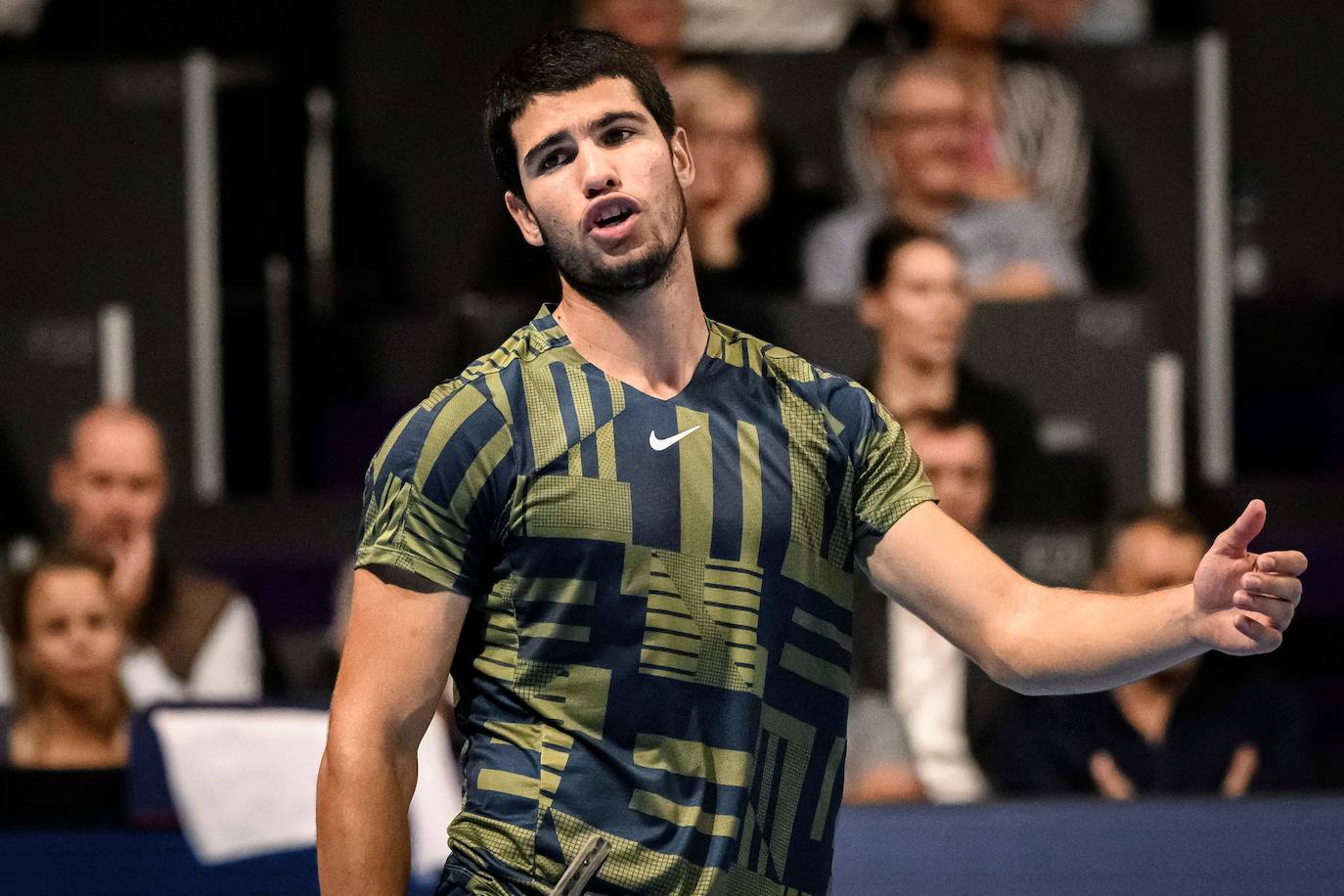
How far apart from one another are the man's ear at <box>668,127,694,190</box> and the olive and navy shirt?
24 cm

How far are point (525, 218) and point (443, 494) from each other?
35 centimetres

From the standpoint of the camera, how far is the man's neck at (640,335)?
2.08m

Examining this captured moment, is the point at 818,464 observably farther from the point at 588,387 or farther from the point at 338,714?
the point at 338,714

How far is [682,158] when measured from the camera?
217 centimetres

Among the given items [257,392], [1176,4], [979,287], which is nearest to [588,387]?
[979,287]

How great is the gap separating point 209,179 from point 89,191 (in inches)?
11.5

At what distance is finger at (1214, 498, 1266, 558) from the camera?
6.08ft

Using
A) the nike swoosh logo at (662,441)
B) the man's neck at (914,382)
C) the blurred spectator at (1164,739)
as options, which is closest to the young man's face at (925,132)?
the man's neck at (914,382)

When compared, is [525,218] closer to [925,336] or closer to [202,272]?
[925,336]

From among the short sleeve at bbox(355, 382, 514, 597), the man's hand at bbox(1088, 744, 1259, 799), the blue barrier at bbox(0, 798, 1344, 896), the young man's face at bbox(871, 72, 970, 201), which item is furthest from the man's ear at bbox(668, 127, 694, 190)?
the young man's face at bbox(871, 72, 970, 201)

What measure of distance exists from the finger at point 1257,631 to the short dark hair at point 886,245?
2605 millimetres

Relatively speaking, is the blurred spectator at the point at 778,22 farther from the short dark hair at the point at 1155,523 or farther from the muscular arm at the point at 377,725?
the muscular arm at the point at 377,725

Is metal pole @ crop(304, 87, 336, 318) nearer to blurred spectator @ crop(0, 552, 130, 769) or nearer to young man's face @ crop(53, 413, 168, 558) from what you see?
young man's face @ crop(53, 413, 168, 558)

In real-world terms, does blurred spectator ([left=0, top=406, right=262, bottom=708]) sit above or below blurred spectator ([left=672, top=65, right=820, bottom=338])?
below
